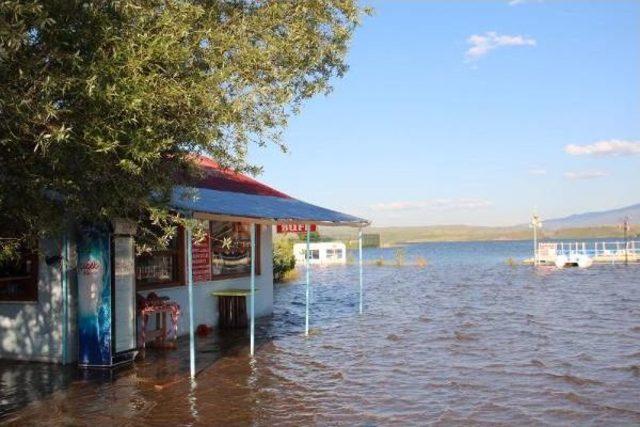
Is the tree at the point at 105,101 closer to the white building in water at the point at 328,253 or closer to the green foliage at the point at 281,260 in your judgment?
the green foliage at the point at 281,260

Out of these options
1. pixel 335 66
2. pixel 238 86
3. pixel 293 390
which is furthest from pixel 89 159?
pixel 335 66

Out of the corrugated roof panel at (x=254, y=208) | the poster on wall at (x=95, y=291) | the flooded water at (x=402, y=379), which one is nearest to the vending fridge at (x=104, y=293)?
the poster on wall at (x=95, y=291)

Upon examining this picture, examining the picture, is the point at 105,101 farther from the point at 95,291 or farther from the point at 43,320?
the point at 43,320

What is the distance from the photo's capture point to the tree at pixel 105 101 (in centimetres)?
490

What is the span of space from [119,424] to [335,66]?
654 cm

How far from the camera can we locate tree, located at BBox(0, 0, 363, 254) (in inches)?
193

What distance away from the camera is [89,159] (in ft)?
18.0

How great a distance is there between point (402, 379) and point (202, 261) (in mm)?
5865

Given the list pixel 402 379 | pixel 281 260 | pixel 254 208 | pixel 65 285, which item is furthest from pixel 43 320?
pixel 281 260

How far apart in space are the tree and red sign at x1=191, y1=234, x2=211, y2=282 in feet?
20.2

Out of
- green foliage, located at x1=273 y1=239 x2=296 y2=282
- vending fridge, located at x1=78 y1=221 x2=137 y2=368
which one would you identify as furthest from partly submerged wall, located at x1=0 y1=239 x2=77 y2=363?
green foliage, located at x1=273 y1=239 x2=296 y2=282

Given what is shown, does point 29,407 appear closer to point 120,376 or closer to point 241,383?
point 120,376

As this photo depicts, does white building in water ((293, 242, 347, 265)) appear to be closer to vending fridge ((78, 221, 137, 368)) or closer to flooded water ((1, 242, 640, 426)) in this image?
flooded water ((1, 242, 640, 426))

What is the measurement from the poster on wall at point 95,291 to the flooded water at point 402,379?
0.69m
